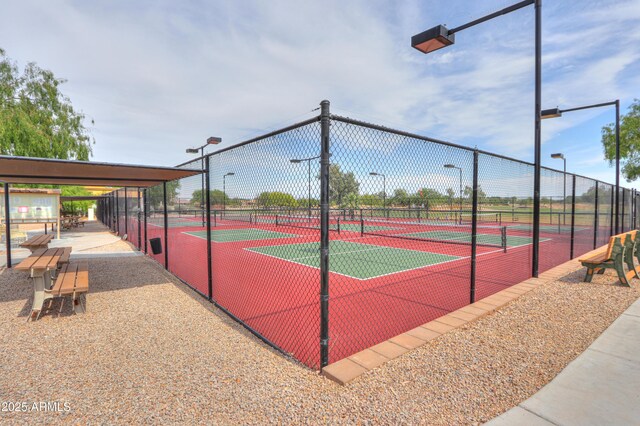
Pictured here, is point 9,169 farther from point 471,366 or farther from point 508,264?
point 508,264

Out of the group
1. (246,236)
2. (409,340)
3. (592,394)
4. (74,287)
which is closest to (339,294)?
(409,340)

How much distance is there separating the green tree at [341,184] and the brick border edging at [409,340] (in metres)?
1.55

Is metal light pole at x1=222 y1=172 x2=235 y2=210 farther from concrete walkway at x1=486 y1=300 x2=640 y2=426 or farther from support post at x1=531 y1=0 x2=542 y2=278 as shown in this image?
support post at x1=531 y1=0 x2=542 y2=278

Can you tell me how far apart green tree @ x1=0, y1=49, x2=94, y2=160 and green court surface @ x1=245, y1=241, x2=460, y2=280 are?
38.9 feet

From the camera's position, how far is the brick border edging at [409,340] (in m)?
2.87

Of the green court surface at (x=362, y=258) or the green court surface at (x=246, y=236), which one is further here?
the green court surface at (x=246, y=236)

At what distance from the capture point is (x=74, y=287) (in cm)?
450

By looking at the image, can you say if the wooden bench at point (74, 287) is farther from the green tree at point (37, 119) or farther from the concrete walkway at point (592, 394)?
the green tree at point (37, 119)

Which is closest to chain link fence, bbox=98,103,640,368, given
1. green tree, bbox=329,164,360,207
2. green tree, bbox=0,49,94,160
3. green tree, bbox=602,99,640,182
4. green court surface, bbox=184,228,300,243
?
green tree, bbox=329,164,360,207

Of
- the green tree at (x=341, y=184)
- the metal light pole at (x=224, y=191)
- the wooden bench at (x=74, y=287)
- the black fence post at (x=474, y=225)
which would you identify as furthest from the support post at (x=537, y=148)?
the wooden bench at (x=74, y=287)

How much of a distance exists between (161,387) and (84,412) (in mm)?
528

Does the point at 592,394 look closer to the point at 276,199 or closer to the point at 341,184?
the point at 341,184

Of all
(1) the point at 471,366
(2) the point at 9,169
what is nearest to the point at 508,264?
(1) the point at 471,366

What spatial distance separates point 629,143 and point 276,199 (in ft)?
103
